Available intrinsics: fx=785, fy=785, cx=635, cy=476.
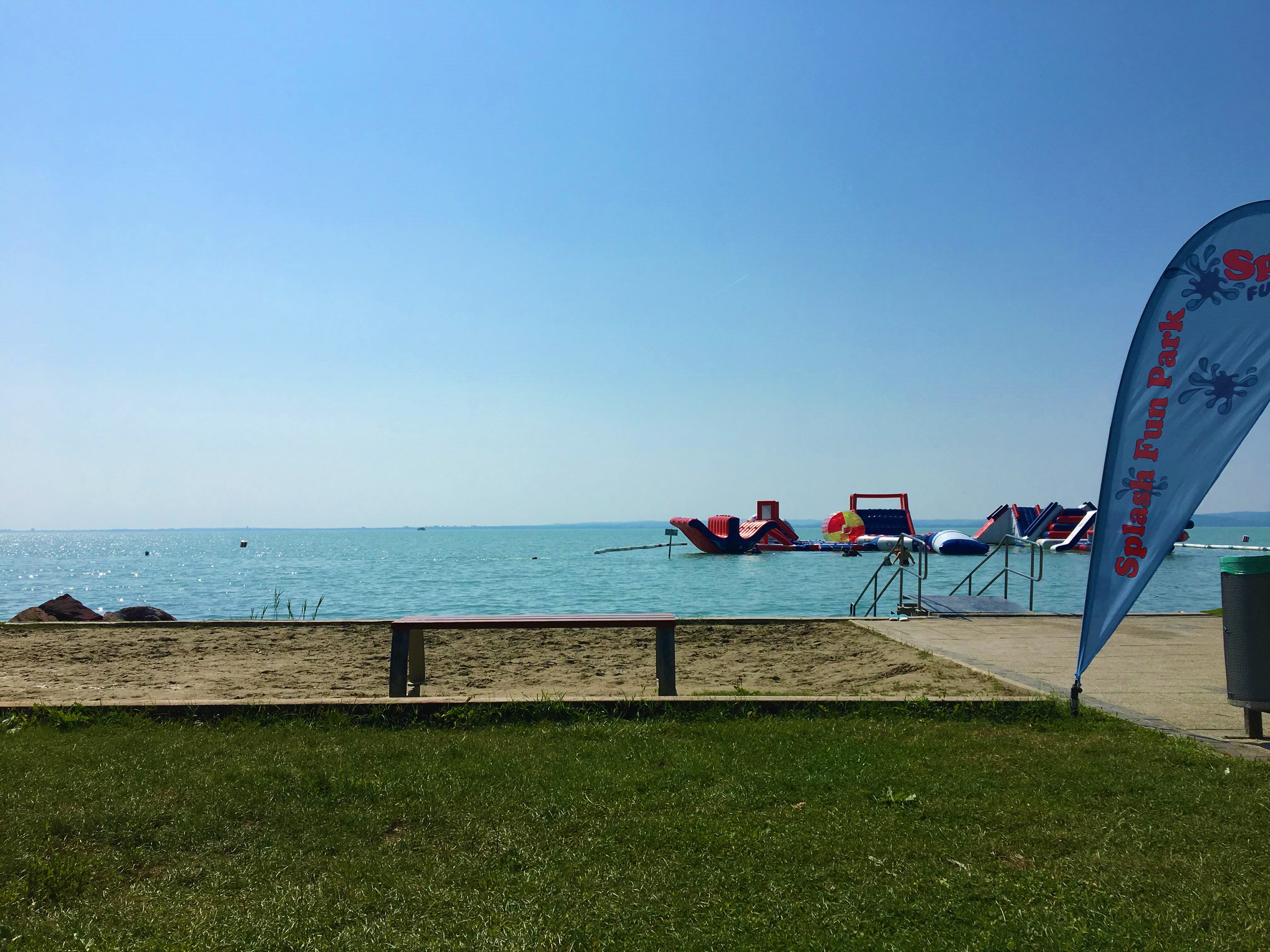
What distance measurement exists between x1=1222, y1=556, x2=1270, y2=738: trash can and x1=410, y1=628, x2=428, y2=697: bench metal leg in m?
6.65

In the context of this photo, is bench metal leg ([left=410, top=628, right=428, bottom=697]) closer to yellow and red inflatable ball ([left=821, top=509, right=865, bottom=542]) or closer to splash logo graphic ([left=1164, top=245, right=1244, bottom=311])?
splash logo graphic ([left=1164, top=245, right=1244, bottom=311])

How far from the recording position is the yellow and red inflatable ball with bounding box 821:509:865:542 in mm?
60031

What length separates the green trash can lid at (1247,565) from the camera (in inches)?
205

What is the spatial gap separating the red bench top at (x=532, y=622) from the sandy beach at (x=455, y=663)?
60 cm

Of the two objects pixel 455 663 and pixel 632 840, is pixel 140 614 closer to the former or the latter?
pixel 455 663

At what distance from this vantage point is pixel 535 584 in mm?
37719

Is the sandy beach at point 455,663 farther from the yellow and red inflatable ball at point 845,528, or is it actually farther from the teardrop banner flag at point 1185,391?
the yellow and red inflatable ball at point 845,528

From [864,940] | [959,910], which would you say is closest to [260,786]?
[864,940]

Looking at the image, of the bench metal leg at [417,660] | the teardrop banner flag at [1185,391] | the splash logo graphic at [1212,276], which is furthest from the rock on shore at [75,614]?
the splash logo graphic at [1212,276]

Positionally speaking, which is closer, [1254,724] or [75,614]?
[1254,724]

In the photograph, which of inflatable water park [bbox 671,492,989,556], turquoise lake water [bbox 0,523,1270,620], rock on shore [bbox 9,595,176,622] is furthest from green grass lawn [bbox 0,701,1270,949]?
inflatable water park [bbox 671,492,989,556]

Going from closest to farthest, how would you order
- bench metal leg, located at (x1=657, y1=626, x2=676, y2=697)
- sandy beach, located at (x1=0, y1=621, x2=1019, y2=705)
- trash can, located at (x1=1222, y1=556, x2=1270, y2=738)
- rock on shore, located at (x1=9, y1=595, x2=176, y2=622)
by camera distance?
trash can, located at (x1=1222, y1=556, x2=1270, y2=738) < bench metal leg, located at (x1=657, y1=626, x2=676, y2=697) < sandy beach, located at (x1=0, y1=621, x2=1019, y2=705) < rock on shore, located at (x1=9, y1=595, x2=176, y2=622)

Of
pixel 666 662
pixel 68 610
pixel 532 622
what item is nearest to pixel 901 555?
pixel 666 662

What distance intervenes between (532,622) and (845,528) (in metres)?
56.4
